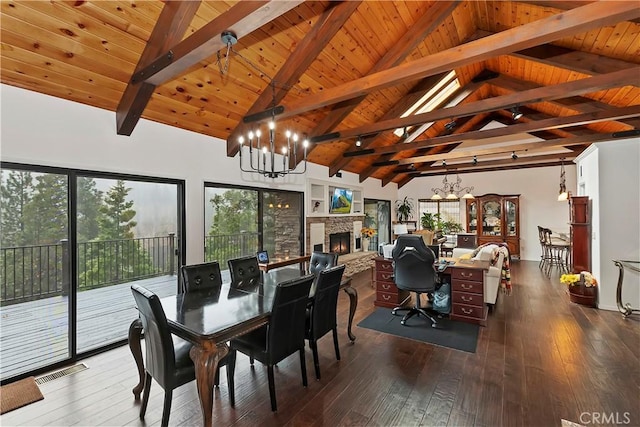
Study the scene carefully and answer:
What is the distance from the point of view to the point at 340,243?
7.54 m

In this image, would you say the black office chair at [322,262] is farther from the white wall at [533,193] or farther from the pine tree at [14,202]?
the white wall at [533,193]

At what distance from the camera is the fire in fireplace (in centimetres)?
720

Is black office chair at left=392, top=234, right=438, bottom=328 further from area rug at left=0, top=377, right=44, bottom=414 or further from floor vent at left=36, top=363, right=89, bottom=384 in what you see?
area rug at left=0, top=377, right=44, bottom=414

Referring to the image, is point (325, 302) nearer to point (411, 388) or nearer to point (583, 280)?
point (411, 388)

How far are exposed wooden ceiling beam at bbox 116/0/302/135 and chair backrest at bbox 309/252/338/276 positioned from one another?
2593 millimetres

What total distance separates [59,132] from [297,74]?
2.60m

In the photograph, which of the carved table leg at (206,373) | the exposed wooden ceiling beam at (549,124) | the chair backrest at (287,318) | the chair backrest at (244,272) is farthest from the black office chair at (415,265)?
the exposed wooden ceiling beam at (549,124)

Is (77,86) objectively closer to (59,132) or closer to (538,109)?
(59,132)

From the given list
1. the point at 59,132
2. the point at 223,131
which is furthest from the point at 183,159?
the point at 59,132

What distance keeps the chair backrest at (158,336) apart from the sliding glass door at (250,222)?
2.44 meters

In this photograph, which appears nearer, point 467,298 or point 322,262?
point 322,262

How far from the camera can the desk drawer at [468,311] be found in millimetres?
3904

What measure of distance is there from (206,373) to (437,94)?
6469 millimetres

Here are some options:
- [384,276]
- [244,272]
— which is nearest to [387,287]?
[384,276]
